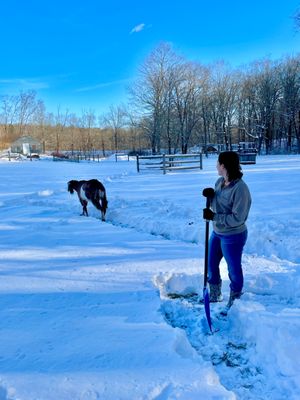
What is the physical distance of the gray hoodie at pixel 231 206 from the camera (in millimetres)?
3256

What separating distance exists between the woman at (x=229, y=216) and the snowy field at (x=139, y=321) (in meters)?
0.40

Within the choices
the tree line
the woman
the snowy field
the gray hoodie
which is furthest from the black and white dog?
the tree line

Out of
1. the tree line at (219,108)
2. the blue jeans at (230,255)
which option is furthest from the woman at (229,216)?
the tree line at (219,108)

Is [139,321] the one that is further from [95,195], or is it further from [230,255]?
[95,195]

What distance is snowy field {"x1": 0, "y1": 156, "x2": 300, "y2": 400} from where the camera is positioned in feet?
7.50

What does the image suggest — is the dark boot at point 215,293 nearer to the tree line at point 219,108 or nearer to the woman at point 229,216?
the woman at point 229,216

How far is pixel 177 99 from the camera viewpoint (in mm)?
41656

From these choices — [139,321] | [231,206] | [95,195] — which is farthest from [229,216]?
[95,195]

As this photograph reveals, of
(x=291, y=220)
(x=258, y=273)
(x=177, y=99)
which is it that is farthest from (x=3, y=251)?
(x=177, y=99)

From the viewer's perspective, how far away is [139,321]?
3080 millimetres

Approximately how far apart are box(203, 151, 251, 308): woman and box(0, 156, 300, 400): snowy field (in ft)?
1.31

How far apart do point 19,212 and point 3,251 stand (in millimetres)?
3703

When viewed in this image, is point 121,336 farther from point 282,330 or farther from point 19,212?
point 19,212

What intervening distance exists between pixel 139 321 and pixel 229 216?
1317 mm
